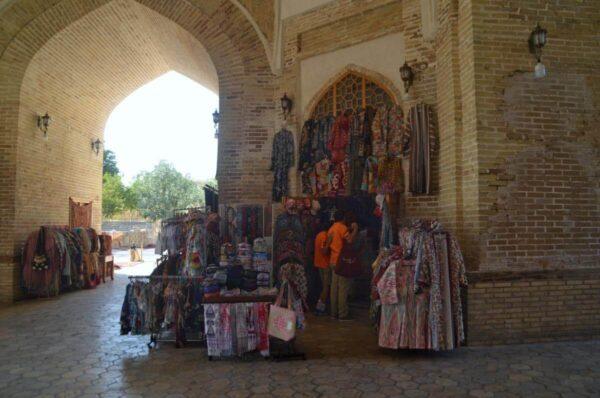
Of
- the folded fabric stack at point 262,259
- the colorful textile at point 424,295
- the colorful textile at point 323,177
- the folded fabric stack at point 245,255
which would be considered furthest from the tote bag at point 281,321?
the colorful textile at point 323,177

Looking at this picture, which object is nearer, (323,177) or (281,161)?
(323,177)

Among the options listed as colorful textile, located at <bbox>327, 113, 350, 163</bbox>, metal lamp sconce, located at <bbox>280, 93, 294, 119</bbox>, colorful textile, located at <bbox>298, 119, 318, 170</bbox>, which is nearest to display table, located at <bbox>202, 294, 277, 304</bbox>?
colorful textile, located at <bbox>327, 113, 350, 163</bbox>

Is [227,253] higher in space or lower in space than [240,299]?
higher

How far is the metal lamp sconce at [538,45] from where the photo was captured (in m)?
5.94

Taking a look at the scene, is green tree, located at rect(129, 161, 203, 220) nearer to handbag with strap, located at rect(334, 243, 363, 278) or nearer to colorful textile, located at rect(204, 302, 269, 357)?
handbag with strap, located at rect(334, 243, 363, 278)

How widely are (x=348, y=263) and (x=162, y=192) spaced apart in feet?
124

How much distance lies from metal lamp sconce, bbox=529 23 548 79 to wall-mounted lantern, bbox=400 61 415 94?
191 cm

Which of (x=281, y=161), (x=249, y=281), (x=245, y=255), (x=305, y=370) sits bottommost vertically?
(x=305, y=370)

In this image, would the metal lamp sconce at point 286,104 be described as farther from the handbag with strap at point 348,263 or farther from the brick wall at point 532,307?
the brick wall at point 532,307

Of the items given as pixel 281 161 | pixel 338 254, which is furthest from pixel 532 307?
pixel 281 161

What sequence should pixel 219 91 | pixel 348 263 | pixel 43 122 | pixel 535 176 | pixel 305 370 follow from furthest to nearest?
pixel 43 122 < pixel 219 91 < pixel 348 263 < pixel 535 176 < pixel 305 370

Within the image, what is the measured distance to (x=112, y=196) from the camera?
39.3 metres

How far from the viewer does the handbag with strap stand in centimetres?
738

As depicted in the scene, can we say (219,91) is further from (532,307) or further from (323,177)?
(532,307)
